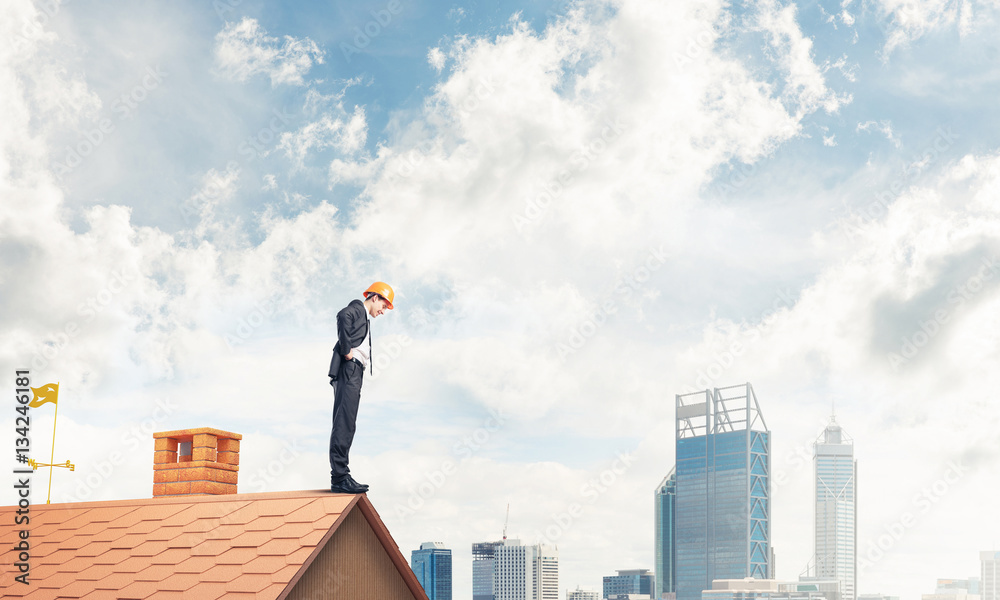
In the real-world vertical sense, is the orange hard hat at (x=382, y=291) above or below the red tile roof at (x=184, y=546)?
above

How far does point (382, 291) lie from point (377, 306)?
244 mm

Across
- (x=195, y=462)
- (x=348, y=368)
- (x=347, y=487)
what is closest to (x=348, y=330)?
(x=348, y=368)

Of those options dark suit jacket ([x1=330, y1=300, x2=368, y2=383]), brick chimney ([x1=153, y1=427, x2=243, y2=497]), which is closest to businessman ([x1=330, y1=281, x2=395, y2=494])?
dark suit jacket ([x1=330, y1=300, x2=368, y2=383])

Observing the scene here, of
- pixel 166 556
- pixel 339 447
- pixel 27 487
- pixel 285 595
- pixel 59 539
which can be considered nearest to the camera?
pixel 285 595

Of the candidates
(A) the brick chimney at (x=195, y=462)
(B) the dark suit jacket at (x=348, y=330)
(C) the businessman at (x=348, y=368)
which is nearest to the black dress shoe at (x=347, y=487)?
(C) the businessman at (x=348, y=368)

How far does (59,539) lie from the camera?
44.2 feet

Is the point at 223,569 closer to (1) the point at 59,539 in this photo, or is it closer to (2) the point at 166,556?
(2) the point at 166,556

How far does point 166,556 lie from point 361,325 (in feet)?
13.8

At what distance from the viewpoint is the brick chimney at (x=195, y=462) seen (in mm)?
15055

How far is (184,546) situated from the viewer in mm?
11828

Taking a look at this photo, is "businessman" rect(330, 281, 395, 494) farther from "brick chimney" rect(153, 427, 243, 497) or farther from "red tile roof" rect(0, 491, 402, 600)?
"brick chimney" rect(153, 427, 243, 497)

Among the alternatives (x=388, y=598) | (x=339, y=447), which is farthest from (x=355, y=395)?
(x=388, y=598)

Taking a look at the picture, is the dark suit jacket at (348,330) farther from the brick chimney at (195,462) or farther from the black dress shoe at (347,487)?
the brick chimney at (195,462)

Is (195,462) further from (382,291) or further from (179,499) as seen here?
(382,291)
